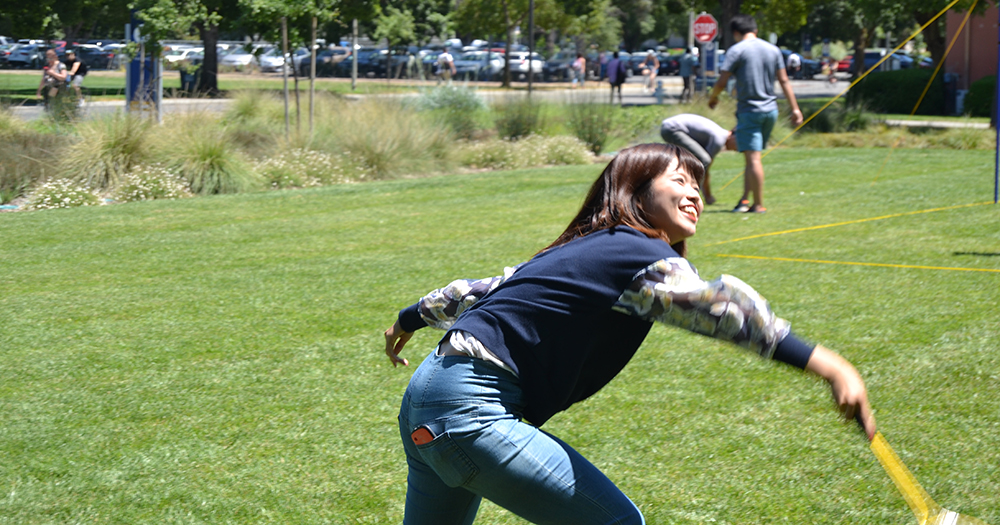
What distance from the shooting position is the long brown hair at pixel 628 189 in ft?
7.00

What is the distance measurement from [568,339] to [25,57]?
4945 centimetres

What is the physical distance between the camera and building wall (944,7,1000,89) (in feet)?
95.9

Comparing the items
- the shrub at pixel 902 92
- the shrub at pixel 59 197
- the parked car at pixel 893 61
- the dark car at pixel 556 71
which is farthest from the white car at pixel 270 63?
the shrub at pixel 59 197

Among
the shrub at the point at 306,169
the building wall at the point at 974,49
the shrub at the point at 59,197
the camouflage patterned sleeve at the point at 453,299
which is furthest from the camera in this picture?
the building wall at the point at 974,49

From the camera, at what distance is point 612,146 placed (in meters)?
18.0

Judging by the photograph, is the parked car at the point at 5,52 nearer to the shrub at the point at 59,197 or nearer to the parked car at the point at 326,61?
the parked car at the point at 326,61

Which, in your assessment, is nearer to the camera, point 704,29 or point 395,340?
point 395,340

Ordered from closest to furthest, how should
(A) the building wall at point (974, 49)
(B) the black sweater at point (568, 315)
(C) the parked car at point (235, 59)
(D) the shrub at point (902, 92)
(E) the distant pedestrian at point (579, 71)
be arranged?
(B) the black sweater at point (568, 315) → (D) the shrub at point (902, 92) → (A) the building wall at point (974, 49) → (E) the distant pedestrian at point (579, 71) → (C) the parked car at point (235, 59)

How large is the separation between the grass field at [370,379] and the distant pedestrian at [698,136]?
3.96 ft

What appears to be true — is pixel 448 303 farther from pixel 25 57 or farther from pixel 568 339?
pixel 25 57

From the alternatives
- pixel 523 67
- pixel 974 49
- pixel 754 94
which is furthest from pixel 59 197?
pixel 523 67

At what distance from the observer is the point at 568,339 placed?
208 centimetres

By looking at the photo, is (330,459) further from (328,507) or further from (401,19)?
(401,19)

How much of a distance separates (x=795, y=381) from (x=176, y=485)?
2.99 meters
